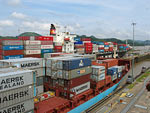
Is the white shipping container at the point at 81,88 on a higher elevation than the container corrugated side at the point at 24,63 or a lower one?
lower

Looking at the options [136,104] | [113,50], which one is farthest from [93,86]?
[113,50]

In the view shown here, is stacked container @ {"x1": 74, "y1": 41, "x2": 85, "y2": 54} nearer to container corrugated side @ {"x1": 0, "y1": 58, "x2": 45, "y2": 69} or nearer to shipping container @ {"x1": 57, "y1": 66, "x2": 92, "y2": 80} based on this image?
shipping container @ {"x1": 57, "y1": 66, "x2": 92, "y2": 80}

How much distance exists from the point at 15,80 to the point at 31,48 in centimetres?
2532

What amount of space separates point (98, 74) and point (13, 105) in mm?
15576

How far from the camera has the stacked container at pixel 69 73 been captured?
17703 millimetres

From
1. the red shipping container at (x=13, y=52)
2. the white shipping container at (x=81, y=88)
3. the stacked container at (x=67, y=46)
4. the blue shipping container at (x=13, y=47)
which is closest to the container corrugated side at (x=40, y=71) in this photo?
the white shipping container at (x=81, y=88)

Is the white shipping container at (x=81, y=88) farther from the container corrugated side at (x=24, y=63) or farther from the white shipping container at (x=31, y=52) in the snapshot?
the white shipping container at (x=31, y=52)

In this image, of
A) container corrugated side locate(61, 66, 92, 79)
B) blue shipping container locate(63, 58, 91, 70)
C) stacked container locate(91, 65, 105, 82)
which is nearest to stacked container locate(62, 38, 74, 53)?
stacked container locate(91, 65, 105, 82)

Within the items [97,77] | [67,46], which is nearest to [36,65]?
[97,77]

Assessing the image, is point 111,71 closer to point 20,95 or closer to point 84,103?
point 84,103

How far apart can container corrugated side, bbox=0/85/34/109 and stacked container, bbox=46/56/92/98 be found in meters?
6.50

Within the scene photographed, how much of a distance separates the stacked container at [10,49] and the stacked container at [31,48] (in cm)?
167

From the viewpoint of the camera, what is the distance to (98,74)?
23.3m

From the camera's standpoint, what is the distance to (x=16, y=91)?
10.9 metres
